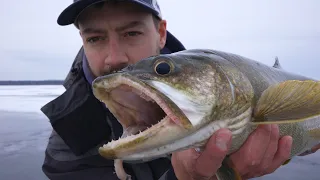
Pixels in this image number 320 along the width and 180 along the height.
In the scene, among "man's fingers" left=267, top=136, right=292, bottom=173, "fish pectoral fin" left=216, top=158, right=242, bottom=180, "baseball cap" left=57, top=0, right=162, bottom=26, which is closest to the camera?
"fish pectoral fin" left=216, top=158, right=242, bottom=180

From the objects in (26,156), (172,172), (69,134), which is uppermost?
(172,172)

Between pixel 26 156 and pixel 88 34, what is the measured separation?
15.8 ft

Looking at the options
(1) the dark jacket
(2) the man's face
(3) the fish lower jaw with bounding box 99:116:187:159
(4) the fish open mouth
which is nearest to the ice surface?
(1) the dark jacket

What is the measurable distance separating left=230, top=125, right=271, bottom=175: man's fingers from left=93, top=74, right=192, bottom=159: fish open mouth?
64cm

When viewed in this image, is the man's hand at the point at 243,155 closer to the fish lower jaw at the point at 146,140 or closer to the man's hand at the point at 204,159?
the man's hand at the point at 204,159

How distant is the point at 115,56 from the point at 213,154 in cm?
146

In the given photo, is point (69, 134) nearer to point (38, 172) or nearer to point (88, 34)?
point (88, 34)

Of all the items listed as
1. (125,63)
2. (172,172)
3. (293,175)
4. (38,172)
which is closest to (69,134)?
(125,63)

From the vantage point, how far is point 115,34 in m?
3.01

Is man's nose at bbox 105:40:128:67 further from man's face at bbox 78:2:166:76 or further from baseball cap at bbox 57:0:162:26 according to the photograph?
baseball cap at bbox 57:0:162:26

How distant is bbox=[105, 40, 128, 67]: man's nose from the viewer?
9.73 ft

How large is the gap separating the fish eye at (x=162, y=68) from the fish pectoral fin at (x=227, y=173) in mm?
839

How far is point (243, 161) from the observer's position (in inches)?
86.5

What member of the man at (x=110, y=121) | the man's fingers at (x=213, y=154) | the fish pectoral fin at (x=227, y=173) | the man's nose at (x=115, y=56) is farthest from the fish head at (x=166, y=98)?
the man's nose at (x=115, y=56)
